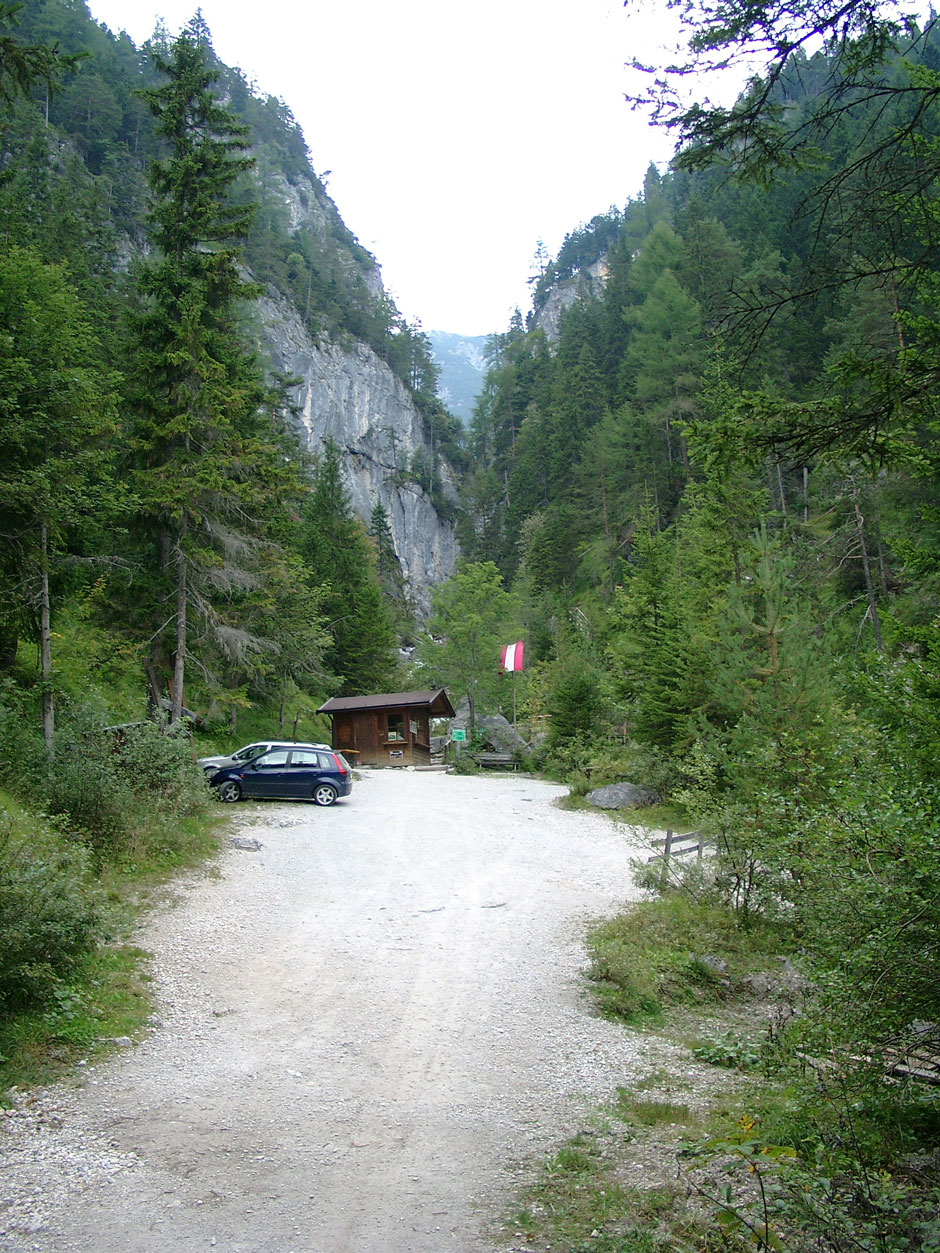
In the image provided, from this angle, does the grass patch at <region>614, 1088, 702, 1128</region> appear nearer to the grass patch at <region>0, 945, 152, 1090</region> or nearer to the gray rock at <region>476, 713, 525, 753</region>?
the grass patch at <region>0, 945, 152, 1090</region>

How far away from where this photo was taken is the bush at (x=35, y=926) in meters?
6.25

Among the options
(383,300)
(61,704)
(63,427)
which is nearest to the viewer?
(63,427)

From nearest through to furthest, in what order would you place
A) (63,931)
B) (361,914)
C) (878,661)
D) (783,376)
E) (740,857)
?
(878,661)
(63,931)
(740,857)
(361,914)
(783,376)

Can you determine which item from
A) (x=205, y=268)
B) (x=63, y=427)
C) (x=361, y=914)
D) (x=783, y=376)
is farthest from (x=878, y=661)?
(x=783, y=376)

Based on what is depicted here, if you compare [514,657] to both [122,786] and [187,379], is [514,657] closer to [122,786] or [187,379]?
[187,379]

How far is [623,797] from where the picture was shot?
22656 mm

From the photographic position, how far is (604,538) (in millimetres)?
54562

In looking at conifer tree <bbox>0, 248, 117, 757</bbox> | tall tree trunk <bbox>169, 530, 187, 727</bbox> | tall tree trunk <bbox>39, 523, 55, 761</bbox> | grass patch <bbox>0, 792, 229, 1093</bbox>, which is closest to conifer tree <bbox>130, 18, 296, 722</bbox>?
tall tree trunk <bbox>169, 530, 187, 727</bbox>

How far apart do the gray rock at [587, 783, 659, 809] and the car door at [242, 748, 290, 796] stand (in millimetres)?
9195

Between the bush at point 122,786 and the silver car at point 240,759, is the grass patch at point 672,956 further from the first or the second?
the silver car at point 240,759

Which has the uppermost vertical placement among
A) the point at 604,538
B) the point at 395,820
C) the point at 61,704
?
the point at 604,538

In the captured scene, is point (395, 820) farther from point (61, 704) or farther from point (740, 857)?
point (740, 857)

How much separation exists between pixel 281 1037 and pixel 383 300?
10737cm

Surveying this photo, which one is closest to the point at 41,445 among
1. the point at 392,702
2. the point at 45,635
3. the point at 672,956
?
the point at 45,635
